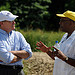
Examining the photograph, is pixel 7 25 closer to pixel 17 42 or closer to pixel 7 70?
pixel 17 42

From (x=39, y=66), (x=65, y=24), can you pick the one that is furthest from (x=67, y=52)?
(x=39, y=66)

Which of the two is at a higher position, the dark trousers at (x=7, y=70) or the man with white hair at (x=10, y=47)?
the man with white hair at (x=10, y=47)

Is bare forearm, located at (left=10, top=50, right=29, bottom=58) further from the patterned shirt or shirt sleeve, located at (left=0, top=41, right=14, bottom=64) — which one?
the patterned shirt

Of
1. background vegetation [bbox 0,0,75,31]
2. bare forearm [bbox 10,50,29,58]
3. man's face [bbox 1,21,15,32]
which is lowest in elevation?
background vegetation [bbox 0,0,75,31]

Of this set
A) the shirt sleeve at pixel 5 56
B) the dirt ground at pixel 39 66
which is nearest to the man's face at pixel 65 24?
the shirt sleeve at pixel 5 56

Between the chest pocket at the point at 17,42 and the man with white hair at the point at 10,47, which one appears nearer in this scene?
the man with white hair at the point at 10,47

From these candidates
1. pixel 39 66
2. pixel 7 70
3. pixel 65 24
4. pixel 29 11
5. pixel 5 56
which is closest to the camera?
pixel 5 56

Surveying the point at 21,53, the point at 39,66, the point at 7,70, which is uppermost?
the point at 21,53

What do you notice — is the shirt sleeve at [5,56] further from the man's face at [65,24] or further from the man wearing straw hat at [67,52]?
the man's face at [65,24]

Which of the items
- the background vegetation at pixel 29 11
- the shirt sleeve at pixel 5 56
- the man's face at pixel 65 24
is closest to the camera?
the shirt sleeve at pixel 5 56

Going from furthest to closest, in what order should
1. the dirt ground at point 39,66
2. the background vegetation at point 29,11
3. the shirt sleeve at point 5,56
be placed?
1. the background vegetation at point 29,11
2. the dirt ground at point 39,66
3. the shirt sleeve at point 5,56

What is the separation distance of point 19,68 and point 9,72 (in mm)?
174

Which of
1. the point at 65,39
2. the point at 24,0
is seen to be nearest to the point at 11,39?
the point at 65,39

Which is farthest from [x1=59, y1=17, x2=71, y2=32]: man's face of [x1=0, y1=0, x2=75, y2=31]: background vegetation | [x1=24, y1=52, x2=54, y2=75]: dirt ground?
[x1=0, y1=0, x2=75, y2=31]: background vegetation
